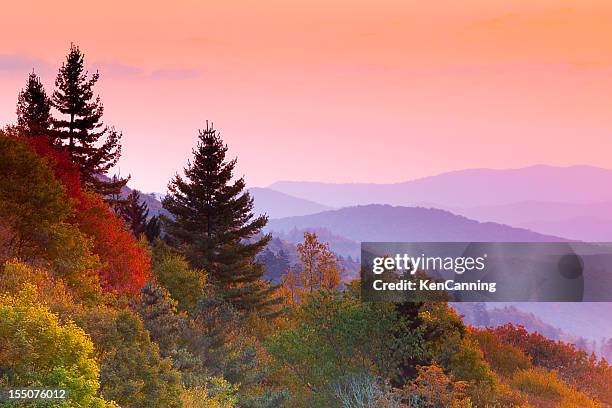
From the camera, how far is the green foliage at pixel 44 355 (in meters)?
21.7

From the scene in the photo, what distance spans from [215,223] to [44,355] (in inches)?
1741

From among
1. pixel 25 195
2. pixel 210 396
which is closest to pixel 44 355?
pixel 210 396

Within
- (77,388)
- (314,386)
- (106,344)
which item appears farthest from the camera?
(314,386)

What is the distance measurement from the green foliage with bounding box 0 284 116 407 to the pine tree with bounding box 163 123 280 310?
4222 centimetres

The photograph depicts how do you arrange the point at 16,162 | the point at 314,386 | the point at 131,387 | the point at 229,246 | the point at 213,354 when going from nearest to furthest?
the point at 131,387, the point at 213,354, the point at 16,162, the point at 314,386, the point at 229,246

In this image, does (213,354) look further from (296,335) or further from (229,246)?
(229,246)

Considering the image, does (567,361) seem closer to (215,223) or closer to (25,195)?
(215,223)

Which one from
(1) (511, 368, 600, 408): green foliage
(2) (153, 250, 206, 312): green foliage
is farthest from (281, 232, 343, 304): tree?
(1) (511, 368, 600, 408): green foliage

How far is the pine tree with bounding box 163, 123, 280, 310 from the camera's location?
65812 mm

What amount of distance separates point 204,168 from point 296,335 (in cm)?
2204

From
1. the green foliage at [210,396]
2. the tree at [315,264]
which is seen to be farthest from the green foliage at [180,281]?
the tree at [315,264]

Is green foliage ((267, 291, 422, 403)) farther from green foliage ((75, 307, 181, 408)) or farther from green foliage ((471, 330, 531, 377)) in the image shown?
green foliage ((471, 330, 531, 377))

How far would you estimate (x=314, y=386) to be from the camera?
4962 centimetres

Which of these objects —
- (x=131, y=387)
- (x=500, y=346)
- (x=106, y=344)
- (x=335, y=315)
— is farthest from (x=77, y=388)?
(x=500, y=346)
